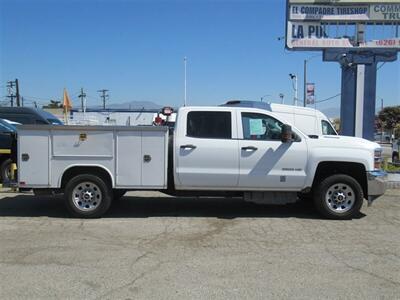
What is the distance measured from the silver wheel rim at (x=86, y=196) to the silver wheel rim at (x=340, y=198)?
160 inches

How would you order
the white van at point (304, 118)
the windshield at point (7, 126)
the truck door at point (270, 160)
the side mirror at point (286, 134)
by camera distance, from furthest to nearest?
the windshield at point (7, 126)
the white van at point (304, 118)
the truck door at point (270, 160)
the side mirror at point (286, 134)

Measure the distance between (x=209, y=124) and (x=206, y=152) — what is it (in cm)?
53

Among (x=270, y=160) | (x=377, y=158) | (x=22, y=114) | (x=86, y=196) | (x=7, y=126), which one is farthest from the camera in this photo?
(x=22, y=114)

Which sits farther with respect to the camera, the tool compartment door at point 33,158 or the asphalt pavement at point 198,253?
the tool compartment door at point 33,158

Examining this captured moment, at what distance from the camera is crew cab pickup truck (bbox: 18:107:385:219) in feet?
29.5

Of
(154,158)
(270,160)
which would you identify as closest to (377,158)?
(270,160)

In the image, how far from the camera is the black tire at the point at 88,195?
904 centimetres

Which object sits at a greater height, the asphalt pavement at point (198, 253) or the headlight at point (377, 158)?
the headlight at point (377, 158)

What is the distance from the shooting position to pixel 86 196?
9141 mm

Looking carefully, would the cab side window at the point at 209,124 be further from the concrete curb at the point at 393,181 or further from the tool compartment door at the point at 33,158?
the concrete curb at the point at 393,181

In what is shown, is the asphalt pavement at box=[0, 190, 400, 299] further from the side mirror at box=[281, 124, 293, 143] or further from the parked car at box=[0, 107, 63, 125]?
the parked car at box=[0, 107, 63, 125]

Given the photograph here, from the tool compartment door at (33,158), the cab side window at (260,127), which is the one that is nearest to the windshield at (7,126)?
the tool compartment door at (33,158)

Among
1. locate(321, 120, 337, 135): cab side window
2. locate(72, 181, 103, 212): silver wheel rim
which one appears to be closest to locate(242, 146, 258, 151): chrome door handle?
locate(72, 181, 103, 212): silver wheel rim

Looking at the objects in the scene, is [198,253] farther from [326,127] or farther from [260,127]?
[326,127]
